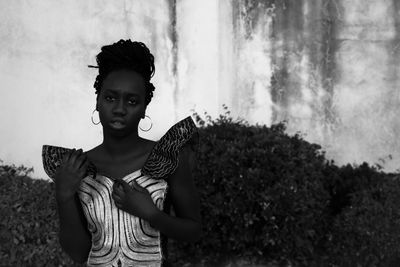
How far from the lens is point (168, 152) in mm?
2617

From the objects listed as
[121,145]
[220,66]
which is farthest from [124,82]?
[220,66]

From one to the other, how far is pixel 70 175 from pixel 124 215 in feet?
0.90

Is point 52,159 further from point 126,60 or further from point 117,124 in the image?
point 126,60

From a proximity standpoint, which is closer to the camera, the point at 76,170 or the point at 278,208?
the point at 76,170

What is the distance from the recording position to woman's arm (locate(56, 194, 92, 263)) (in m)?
2.56

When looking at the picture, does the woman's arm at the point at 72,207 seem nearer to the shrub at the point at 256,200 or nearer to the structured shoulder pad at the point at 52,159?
the structured shoulder pad at the point at 52,159

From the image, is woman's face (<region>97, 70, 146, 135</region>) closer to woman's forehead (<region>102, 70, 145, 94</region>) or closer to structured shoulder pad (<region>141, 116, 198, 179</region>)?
woman's forehead (<region>102, 70, 145, 94</region>)

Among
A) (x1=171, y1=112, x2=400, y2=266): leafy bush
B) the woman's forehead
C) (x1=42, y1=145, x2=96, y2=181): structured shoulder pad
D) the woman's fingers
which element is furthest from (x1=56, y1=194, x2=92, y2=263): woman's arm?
(x1=171, y1=112, x2=400, y2=266): leafy bush

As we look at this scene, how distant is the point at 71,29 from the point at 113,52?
4332mm

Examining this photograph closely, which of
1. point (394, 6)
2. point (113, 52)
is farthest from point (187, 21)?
point (113, 52)

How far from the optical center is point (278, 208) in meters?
5.55

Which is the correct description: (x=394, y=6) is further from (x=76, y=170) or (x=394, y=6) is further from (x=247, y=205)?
(x=76, y=170)

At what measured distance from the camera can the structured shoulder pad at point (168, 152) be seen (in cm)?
260

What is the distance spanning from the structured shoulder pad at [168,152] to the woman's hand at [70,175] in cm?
25
